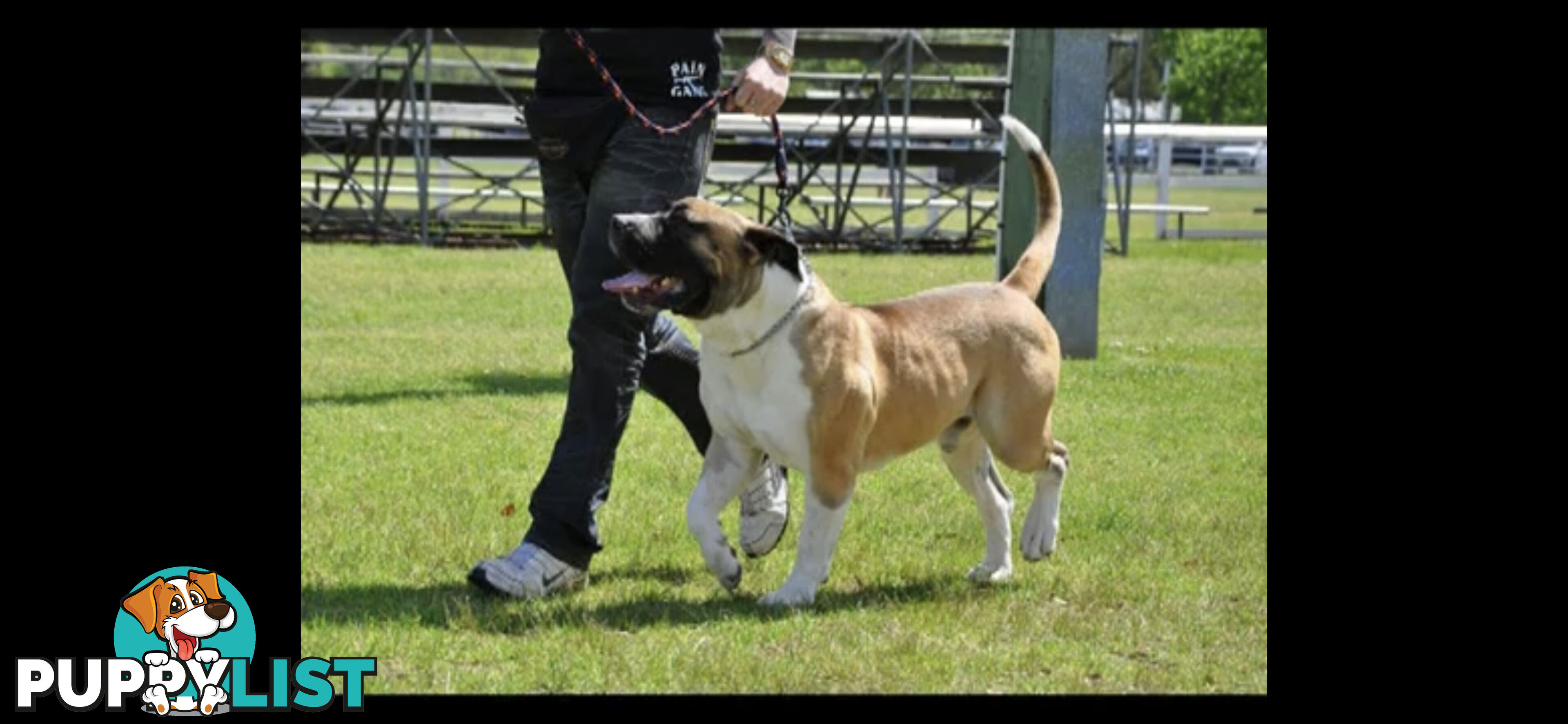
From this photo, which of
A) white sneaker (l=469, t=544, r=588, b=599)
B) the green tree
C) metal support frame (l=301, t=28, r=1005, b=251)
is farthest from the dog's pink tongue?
the green tree

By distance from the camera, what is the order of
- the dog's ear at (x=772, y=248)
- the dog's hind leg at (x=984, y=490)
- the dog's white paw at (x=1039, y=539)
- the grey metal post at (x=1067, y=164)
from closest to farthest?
the dog's ear at (x=772, y=248) < the dog's hind leg at (x=984, y=490) < the dog's white paw at (x=1039, y=539) < the grey metal post at (x=1067, y=164)

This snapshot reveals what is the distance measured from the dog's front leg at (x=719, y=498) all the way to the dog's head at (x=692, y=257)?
0.49 meters

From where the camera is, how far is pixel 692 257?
573cm

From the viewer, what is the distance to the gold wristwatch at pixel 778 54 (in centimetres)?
598

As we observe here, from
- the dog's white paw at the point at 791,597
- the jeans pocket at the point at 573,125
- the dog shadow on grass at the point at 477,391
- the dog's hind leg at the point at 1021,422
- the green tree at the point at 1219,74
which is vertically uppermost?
the green tree at the point at 1219,74

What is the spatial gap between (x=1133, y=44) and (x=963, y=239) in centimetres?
284

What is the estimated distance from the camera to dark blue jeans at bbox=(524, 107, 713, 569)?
609cm
